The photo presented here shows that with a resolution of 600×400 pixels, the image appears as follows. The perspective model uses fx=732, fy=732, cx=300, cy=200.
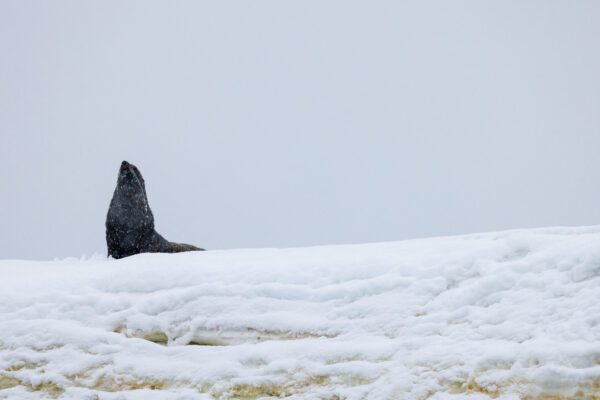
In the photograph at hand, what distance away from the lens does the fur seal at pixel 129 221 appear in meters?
9.80

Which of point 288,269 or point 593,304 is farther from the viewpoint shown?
point 288,269

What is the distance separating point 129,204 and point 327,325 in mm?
5858

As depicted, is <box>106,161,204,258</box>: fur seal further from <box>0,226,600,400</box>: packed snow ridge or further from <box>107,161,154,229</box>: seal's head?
<box>0,226,600,400</box>: packed snow ridge

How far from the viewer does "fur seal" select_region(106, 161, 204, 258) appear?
386 inches

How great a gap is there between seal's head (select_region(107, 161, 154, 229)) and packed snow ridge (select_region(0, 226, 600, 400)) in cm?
412

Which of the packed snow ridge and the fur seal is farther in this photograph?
the fur seal

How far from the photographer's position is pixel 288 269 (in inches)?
210

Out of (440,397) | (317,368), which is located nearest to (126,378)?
(317,368)

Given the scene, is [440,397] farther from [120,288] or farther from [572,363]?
[120,288]

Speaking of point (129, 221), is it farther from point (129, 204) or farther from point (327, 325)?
point (327, 325)

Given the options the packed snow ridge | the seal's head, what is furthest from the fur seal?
the packed snow ridge

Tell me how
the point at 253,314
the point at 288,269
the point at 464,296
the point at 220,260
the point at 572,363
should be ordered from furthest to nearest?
the point at 220,260, the point at 288,269, the point at 253,314, the point at 464,296, the point at 572,363

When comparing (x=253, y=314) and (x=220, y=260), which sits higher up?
(x=220, y=260)

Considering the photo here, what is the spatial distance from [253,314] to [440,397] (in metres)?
1.43
